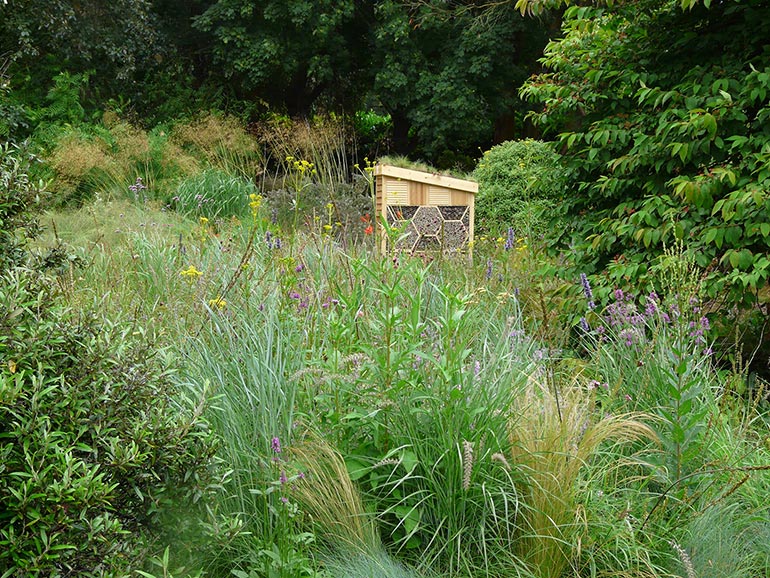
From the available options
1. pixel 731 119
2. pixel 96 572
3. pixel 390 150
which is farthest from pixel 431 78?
pixel 96 572

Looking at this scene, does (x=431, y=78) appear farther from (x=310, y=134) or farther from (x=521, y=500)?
(x=521, y=500)

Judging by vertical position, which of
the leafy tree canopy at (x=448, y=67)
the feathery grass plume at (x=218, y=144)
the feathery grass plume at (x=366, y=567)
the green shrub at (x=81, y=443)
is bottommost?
the feathery grass plume at (x=366, y=567)

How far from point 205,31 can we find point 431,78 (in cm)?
565

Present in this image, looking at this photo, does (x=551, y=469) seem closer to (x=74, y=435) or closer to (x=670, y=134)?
(x=74, y=435)

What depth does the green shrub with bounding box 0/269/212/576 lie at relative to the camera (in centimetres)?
168

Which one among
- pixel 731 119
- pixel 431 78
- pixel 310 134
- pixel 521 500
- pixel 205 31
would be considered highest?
pixel 205 31

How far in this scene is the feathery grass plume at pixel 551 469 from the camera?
260cm

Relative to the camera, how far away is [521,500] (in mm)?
2695

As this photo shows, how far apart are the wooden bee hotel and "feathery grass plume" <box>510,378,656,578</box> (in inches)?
203

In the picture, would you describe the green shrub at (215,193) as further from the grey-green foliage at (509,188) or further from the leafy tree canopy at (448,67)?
the leafy tree canopy at (448,67)

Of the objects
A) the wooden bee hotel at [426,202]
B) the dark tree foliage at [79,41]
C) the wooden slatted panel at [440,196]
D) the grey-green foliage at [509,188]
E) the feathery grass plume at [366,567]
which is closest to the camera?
the feathery grass plume at [366,567]

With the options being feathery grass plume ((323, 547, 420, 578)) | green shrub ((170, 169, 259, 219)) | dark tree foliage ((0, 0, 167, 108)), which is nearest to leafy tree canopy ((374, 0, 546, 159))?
dark tree foliage ((0, 0, 167, 108))

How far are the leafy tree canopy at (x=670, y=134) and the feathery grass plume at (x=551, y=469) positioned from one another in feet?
4.70

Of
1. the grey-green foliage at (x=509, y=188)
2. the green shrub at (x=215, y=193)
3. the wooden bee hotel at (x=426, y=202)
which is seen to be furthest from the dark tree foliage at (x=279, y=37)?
the wooden bee hotel at (x=426, y=202)
